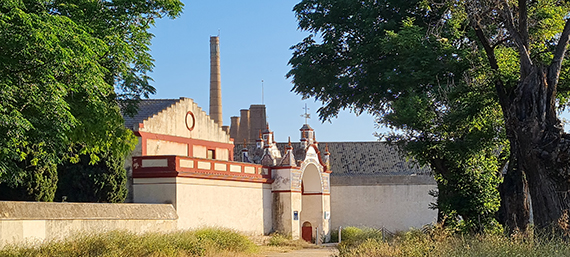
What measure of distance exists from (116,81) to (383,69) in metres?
11.4

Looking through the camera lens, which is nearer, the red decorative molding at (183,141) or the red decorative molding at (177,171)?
the red decorative molding at (177,171)

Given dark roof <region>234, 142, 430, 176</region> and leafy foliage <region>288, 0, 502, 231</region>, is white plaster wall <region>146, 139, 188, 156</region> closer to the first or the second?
leafy foliage <region>288, 0, 502, 231</region>

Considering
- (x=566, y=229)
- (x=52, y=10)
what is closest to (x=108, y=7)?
(x=52, y=10)

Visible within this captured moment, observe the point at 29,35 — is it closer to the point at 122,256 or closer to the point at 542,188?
the point at 122,256

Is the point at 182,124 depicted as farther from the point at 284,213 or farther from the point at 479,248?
the point at 479,248

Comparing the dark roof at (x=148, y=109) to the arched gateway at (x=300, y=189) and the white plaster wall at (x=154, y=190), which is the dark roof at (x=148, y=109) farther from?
the arched gateway at (x=300, y=189)

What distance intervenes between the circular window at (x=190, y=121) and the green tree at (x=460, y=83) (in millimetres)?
5846

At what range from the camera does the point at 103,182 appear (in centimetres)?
2527

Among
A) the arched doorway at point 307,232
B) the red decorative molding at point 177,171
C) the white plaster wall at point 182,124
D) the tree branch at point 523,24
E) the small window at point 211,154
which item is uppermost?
Answer: the tree branch at point 523,24

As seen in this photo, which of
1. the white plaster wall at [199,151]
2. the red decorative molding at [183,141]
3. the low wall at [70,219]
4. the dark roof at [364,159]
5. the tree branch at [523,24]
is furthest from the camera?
the dark roof at [364,159]

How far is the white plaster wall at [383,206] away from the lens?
43.8 m

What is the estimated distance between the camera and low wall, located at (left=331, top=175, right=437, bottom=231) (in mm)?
43844

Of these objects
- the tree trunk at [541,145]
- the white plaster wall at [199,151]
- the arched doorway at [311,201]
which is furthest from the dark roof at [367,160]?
the tree trunk at [541,145]

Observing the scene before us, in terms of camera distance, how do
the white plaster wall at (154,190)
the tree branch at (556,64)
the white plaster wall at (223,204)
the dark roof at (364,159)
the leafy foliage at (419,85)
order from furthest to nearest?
the dark roof at (364,159), the white plaster wall at (223,204), the white plaster wall at (154,190), the leafy foliage at (419,85), the tree branch at (556,64)
